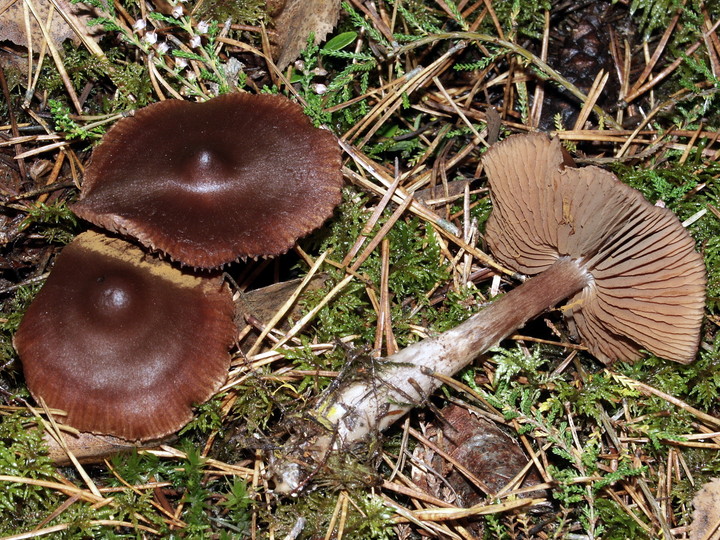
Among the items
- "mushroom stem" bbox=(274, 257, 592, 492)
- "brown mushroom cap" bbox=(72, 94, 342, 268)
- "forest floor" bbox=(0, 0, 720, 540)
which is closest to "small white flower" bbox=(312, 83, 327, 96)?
"forest floor" bbox=(0, 0, 720, 540)

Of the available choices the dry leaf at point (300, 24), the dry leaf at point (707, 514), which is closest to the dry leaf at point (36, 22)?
the dry leaf at point (300, 24)

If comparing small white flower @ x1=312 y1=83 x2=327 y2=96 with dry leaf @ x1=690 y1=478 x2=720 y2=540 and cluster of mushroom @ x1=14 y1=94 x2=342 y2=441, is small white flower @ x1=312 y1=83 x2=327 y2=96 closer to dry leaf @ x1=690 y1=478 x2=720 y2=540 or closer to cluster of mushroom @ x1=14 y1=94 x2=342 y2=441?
cluster of mushroom @ x1=14 y1=94 x2=342 y2=441

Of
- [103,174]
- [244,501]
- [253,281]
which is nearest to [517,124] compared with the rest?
[253,281]

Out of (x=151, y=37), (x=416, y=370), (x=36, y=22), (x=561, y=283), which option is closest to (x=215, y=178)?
(x=151, y=37)

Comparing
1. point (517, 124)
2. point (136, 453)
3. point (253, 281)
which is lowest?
point (136, 453)

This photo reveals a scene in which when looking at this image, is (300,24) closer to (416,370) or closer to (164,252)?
(164,252)

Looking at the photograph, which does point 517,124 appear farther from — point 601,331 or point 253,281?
point 253,281
